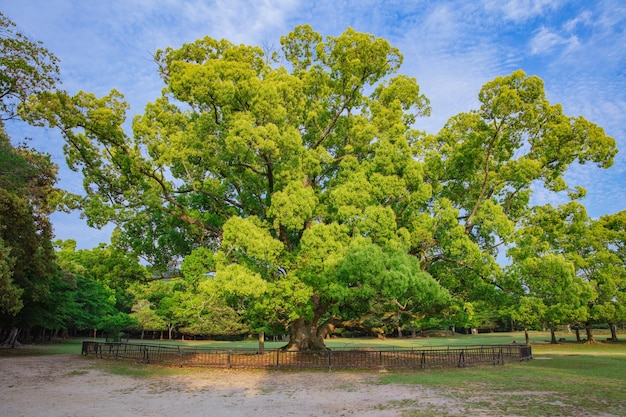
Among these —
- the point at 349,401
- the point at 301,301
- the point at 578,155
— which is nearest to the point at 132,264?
the point at 301,301

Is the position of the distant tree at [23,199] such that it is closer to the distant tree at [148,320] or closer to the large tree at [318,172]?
the large tree at [318,172]

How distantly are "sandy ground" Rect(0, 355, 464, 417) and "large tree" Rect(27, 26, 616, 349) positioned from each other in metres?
3.06

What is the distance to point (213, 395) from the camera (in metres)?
10.2

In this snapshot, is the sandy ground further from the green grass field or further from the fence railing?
the fence railing

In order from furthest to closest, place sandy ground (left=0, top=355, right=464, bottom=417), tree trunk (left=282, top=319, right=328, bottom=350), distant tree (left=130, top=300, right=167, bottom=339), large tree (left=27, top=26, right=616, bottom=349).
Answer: distant tree (left=130, top=300, right=167, bottom=339) < tree trunk (left=282, top=319, right=328, bottom=350) < large tree (left=27, top=26, right=616, bottom=349) < sandy ground (left=0, top=355, right=464, bottom=417)

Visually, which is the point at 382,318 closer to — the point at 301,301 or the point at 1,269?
the point at 301,301

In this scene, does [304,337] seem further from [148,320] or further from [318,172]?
[148,320]

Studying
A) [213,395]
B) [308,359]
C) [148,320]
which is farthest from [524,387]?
[148,320]

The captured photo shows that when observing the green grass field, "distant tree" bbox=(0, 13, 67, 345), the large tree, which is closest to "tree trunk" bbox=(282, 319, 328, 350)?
the large tree

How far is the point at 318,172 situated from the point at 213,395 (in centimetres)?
1013

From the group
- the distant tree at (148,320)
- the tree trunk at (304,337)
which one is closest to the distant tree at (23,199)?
the tree trunk at (304,337)

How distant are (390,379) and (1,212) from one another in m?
14.4

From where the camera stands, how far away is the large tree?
15070 mm

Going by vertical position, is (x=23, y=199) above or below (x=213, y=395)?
above
